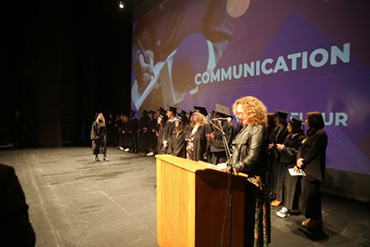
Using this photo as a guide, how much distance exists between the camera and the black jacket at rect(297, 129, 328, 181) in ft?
9.35

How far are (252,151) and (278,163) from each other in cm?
262

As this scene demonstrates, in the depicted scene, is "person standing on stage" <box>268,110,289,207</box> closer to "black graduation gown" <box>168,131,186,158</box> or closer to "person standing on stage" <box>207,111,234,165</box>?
"person standing on stage" <box>207,111,234,165</box>

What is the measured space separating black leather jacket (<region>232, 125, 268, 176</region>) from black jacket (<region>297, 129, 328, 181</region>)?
124 centimetres

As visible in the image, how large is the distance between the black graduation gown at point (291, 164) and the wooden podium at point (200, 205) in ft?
6.18

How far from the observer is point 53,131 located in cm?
1185

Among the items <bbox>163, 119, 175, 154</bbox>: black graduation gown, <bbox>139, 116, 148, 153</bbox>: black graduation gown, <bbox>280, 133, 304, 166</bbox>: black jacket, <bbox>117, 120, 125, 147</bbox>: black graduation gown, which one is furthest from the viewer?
<bbox>117, 120, 125, 147</bbox>: black graduation gown

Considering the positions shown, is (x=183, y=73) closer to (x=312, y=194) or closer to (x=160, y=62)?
(x=160, y=62)

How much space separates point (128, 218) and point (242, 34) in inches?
206

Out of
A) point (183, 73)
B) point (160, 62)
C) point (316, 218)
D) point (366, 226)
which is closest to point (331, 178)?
point (366, 226)

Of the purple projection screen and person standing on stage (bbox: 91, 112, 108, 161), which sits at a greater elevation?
the purple projection screen

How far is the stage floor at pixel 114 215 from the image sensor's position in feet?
8.79

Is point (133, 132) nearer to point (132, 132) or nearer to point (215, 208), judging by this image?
point (132, 132)

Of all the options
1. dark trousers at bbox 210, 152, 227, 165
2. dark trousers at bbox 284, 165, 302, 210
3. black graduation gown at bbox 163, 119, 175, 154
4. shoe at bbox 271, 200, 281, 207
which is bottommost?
shoe at bbox 271, 200, 281, 207

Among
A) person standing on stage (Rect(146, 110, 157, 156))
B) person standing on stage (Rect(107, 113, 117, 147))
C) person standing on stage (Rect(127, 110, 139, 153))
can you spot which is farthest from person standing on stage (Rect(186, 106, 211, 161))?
person standing on stage (Rect(107, 113, 117, 147))
